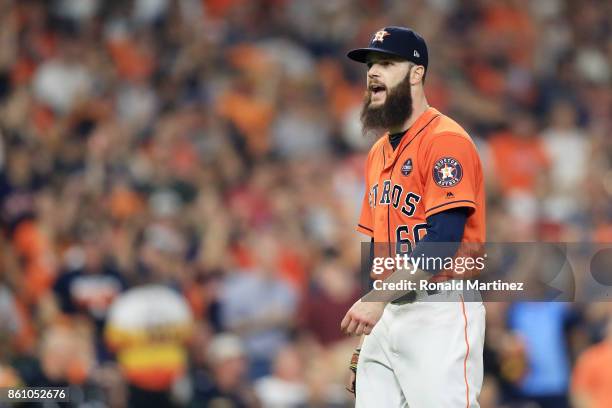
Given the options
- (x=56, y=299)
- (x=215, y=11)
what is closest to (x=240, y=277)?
(x=56, y=299)

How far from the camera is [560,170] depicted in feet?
34.4

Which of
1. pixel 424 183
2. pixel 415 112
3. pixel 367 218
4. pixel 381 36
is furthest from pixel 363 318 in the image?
pixel 381 36

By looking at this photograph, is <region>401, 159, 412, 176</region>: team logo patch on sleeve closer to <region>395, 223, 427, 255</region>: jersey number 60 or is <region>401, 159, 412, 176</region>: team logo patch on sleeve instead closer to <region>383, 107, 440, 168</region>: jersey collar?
<region>383, 107, 440, 168</region>: jersey collar

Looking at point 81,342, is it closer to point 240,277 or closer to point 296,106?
point 240,277

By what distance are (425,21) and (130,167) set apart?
3.92 metres

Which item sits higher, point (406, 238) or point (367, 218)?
point (367, 218)

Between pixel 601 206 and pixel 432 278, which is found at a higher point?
pixel 601 206

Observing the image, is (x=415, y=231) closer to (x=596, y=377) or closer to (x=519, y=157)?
(x=596, y=377)

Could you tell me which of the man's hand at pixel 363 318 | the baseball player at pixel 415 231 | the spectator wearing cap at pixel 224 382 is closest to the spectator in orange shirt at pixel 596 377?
the spectator wearing cap at pixel 224 382

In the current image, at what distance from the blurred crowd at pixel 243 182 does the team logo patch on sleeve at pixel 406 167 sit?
308cm

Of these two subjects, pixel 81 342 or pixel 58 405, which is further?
pixel 81 342

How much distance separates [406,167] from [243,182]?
5.51 m

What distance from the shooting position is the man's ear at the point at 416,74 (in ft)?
14.1

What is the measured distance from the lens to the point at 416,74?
430cm
